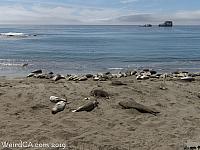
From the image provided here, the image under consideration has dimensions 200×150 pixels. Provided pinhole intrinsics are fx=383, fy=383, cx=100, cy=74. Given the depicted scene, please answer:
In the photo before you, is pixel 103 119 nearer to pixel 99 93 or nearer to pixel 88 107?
pixel 88 107

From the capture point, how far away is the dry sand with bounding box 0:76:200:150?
6984 mm

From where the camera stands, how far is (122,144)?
6.85 metres

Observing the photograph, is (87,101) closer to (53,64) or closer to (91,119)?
(91,119)

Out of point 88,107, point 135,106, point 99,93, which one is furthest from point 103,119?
point 99,93


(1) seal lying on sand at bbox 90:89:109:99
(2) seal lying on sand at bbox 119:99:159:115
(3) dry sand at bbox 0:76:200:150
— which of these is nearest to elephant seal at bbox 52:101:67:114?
(3) dry sand at bbox 0:76:200:150

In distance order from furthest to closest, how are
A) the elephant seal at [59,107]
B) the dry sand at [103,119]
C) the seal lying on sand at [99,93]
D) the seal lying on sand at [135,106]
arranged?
the seal lying on sand at [99,93]
the seal lying on sand at [135,106]
the elephant seal at [59,107]
the dry sand at [103,119]

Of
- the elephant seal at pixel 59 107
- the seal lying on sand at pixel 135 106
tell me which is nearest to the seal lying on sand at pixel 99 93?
the seal lying on sand at pixel 135 106

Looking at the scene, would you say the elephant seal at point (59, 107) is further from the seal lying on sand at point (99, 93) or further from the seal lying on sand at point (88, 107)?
the seal lying on sand at point (99, 93)

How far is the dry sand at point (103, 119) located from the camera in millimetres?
6984

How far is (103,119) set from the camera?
8.25 metres

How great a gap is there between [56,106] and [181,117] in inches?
112

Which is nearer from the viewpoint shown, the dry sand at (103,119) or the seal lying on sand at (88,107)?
the dry sand at (103,119)

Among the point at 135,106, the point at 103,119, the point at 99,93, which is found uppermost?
the point at 99,93

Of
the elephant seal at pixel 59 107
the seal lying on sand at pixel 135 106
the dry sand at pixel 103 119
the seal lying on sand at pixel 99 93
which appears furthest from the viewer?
the seal lying on sand at pixel 99 93
